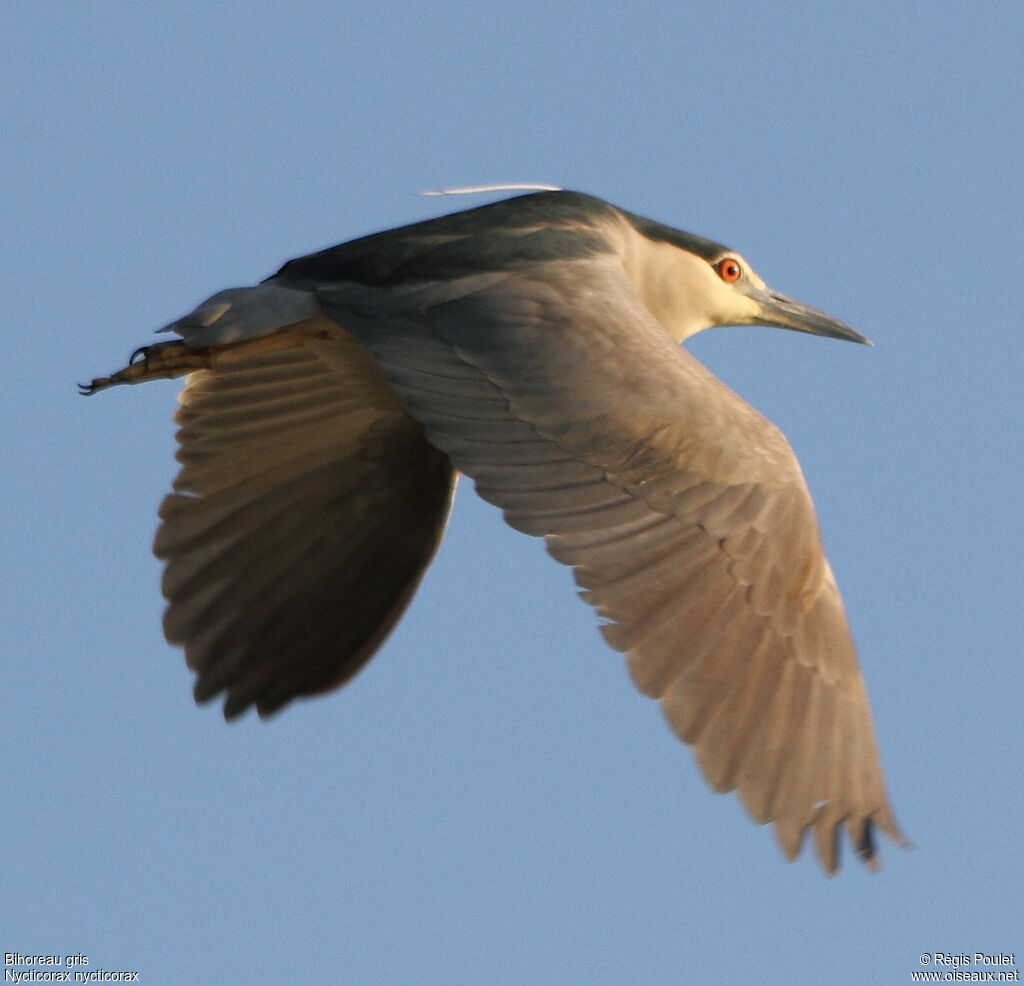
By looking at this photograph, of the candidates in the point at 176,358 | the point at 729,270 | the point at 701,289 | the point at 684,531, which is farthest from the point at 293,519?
the point at 684,531

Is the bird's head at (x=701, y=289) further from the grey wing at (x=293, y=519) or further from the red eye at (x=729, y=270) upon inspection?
the grey wing at (x=293, y=519)

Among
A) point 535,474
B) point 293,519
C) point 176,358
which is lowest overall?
point 535,474

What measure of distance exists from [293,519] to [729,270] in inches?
72.0

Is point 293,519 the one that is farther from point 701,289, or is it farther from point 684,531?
point 684,531

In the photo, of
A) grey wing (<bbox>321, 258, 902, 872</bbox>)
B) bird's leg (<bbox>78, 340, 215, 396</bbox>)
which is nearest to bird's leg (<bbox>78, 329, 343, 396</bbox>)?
bird's leg (<bbox>78, 340, 215, 396</bbox>)

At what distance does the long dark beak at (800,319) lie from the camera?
7.48 meters

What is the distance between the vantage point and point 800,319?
7520 millimetres

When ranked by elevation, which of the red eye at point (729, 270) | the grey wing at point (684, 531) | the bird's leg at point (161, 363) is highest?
the red eye at point (729, 270)

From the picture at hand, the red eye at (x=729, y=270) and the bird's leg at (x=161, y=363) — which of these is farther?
the red eye at (x=729, y=270)

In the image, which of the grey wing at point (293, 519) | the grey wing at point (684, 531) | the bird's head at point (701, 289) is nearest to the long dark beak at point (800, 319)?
the bird's head at point (701, 289)

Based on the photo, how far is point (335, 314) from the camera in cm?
623

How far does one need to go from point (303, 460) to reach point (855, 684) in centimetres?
230

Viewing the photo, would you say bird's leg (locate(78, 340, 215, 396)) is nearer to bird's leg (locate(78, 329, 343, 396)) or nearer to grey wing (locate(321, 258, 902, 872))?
bird's leg (locate(78, 329, 343, 396))

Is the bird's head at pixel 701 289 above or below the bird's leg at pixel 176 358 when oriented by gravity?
above
